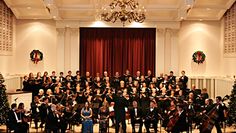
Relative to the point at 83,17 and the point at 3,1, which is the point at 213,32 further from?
the point at 3,1

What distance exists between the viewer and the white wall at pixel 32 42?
2161 cm

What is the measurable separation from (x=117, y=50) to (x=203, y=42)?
4.92 m

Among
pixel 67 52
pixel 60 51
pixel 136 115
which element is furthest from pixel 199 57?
pixel 136 115

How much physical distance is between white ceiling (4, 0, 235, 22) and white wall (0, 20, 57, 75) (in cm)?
57

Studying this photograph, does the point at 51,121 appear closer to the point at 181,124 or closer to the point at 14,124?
the point at 14,124

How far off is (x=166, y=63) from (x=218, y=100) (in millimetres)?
8511

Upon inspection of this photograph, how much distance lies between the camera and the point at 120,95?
1364 centimetres

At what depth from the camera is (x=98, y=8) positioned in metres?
20.0

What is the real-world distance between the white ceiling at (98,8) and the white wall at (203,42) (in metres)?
0.60

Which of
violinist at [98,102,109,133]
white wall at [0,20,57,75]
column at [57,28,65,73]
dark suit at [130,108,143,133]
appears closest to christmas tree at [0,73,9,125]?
violinist at [98,102,109,133]

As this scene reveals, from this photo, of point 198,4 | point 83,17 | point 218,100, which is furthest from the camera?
point 83,17

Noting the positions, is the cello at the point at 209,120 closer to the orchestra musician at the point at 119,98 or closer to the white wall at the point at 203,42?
the orchestra musician at the point at 119,98

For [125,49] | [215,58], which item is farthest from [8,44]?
[215,58]

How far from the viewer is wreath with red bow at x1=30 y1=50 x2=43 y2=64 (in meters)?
21.4
